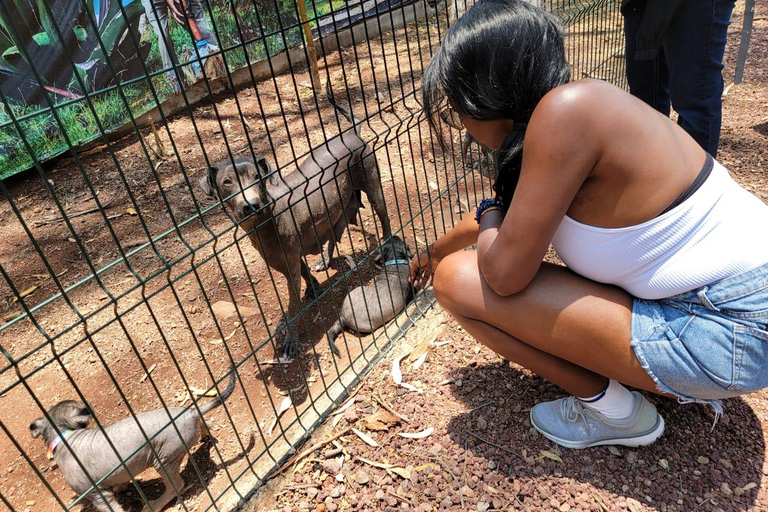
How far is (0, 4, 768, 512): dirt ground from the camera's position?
2.49m

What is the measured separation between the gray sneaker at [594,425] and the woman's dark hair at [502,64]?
50.2 inches

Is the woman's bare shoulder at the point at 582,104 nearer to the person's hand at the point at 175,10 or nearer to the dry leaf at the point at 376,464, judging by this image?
the dry leaf at the point at 376,464

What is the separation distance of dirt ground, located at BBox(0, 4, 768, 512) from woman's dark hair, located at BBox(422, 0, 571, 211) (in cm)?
84

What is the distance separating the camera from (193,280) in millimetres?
5301

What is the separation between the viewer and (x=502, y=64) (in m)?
2.06

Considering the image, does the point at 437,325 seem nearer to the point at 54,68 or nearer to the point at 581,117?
the point at 581,117

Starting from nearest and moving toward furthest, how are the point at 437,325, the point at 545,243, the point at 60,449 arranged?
the point at 545,243 < the point at 60,449 < the point at 437,325

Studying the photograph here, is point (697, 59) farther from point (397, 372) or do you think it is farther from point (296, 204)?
point (296, 204)

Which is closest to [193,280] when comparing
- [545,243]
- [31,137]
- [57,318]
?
[57,318]

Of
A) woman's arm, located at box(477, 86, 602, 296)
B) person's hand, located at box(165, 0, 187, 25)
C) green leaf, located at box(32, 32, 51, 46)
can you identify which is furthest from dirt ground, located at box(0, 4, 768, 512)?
person's hand, located at box(165, 0, 187, 25)

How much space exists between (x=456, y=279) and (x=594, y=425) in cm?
96

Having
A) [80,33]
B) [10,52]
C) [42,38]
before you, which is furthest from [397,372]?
[80,33]

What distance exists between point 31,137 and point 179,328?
4.18 metres

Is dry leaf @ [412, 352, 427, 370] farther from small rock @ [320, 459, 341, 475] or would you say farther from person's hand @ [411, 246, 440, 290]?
small rock @ [320, 459, 341, 475]
